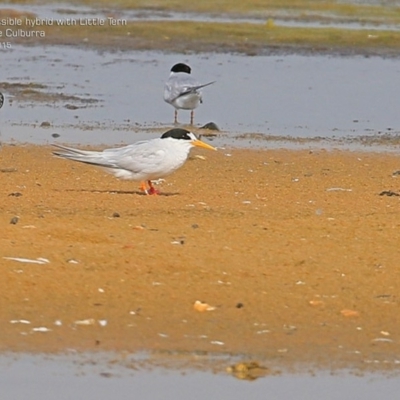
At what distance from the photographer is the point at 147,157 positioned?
1046cm

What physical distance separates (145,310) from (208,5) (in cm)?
3231

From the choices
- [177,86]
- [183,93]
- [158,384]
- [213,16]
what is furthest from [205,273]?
[213,16]

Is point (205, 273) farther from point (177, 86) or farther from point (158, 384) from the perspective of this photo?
point (177, 86)

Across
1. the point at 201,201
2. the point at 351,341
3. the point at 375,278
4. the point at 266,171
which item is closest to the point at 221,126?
the point at 266,171

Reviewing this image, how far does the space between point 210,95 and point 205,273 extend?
1229cm

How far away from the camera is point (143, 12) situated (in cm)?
3700

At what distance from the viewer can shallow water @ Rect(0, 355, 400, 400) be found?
610 cm

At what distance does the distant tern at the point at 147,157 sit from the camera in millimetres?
A: 10461

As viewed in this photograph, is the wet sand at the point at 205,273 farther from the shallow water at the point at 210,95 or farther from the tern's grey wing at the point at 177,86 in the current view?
the tern's grey wing at the point at 177,86

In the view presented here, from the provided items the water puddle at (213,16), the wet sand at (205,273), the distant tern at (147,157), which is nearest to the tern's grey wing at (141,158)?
the distant tern at (147,157)

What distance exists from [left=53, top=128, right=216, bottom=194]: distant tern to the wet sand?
0.21 meters

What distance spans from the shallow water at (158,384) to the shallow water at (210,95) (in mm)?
8704

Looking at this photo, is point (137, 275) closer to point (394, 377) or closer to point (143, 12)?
point (394, 377)

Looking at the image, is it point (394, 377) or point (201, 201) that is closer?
point (394, 377)
